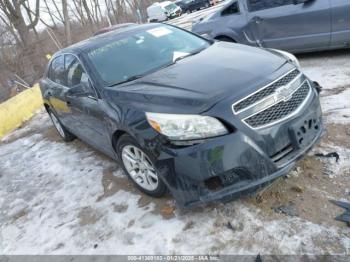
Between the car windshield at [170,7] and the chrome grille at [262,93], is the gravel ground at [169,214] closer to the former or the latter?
the chrome grille at [262,93]

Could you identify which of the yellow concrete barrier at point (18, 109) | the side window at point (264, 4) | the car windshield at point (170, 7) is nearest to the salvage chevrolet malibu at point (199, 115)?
the side window at point (264, 4)

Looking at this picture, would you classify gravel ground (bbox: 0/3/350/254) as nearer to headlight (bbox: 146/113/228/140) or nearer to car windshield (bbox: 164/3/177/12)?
headlight (bbox: 146/113/228/140)

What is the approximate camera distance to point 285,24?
6324 millimetres

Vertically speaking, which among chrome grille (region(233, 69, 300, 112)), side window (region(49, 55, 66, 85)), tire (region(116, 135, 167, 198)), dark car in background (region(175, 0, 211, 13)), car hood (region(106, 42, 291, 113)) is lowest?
tire (region(116, 135, 167, 198))

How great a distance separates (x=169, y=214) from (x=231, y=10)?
522cm

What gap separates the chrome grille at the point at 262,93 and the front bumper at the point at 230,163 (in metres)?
0.23

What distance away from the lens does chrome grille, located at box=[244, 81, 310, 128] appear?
112 inches

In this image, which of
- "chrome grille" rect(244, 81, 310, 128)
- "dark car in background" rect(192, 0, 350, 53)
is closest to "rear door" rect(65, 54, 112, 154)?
"chrome grille" rect(244, 81, 310, 128)

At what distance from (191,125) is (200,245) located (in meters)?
1.01

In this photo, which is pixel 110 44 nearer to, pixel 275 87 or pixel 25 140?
pixel 275 87

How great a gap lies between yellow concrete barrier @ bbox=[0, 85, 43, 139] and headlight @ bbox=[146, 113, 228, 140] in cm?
669

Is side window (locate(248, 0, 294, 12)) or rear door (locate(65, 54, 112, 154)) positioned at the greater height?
side window (locate(248, 0, 294, 12))

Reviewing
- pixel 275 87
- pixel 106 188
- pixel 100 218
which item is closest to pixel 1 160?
pixel 106 188

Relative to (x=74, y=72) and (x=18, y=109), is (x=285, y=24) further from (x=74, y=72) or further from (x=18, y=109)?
(x=18, y=109)
